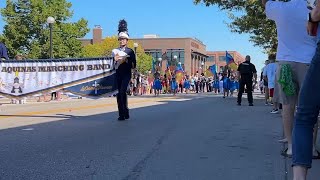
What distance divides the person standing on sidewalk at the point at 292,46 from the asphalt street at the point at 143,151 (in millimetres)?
853

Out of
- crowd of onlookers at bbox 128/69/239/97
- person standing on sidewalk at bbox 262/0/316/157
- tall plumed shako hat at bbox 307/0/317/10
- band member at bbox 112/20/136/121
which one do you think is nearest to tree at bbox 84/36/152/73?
crowd of onlookers at bbox 128/69/239/97

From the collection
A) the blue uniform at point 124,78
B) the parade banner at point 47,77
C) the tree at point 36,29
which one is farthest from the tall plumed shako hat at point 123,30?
the tree at point 36,29

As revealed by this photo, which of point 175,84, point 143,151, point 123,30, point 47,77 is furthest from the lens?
point 175,84

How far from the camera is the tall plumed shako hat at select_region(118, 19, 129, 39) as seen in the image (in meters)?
11.0

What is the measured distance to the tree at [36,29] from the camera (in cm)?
5900

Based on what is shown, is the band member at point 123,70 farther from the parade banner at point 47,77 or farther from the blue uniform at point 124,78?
the parade banner at point 47,77

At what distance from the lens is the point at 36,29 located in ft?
196

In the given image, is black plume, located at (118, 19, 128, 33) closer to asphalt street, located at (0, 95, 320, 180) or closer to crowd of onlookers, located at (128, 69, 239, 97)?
asphalt street, located at (0, 95, 320, 180)

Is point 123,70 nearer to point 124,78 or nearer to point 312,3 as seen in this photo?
point 124,78

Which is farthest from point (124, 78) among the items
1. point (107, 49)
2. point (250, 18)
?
point (107, 49)

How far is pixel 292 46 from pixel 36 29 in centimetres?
5674

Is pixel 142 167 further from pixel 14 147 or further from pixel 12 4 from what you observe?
pixel 12 4

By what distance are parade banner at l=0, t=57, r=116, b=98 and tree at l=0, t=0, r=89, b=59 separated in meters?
46.8

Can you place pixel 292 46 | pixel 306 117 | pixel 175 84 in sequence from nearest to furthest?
pixel 306 117 < pixel 292 46 < pixel 175 84
